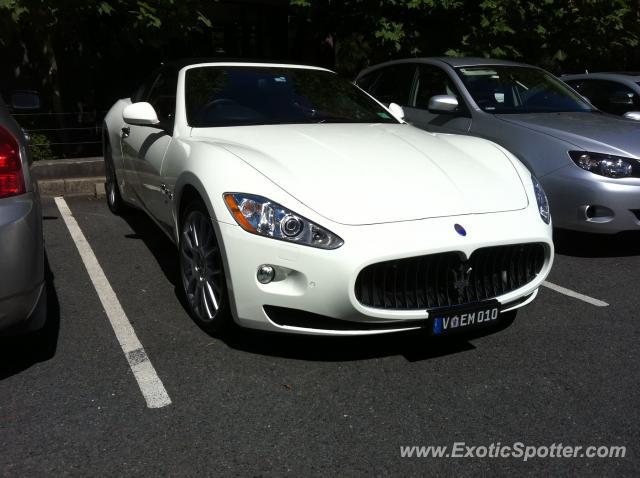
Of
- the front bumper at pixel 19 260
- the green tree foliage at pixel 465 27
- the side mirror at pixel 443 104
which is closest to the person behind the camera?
the front bumper at pixel 19 260

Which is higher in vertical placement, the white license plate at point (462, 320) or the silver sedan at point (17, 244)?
the silver sedan at point (17, 244)

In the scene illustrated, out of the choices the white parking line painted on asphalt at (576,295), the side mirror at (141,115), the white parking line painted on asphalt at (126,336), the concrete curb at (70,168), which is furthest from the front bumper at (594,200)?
the concrete curb at (70,168)

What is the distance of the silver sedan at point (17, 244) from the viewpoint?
111 inches

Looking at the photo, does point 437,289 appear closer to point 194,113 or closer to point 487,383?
point 487,383

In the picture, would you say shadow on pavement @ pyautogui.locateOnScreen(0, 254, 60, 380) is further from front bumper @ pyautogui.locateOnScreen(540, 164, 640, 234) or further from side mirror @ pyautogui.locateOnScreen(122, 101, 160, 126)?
front bumper @ pyautogui.locateOnScreen(540, 164, 640, 234)

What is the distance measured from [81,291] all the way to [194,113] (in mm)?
1401

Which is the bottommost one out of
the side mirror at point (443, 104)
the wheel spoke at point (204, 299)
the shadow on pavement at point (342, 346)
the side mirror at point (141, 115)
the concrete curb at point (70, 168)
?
the concrete curb at point (70, 168)

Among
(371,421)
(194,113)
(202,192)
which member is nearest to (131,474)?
(371,421)

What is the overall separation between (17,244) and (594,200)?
4027 millimetres

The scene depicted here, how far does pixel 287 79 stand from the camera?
477 centimetres

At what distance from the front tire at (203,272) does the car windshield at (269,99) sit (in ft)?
2.63

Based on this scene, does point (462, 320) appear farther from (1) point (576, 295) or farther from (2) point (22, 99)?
(2) point (22, 99)

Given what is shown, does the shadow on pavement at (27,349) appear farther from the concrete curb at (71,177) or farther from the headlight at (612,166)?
the headlight at (612,166)

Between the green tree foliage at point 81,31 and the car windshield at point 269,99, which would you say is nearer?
the car windshield at point 269,99
